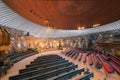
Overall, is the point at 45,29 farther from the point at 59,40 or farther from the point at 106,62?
the point at 106,62

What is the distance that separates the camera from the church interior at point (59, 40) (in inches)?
412

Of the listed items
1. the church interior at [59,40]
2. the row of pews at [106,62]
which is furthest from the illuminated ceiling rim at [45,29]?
the row of pews at [106,62]

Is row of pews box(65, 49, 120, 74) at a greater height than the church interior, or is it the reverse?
the church interior

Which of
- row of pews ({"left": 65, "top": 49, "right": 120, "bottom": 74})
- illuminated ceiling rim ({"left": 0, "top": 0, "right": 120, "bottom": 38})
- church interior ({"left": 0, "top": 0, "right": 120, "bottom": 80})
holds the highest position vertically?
illuminated ceiling rim ({"left": 0, "top": 0, "right": 120, "bottom": 38})

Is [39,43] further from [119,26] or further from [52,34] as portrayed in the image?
[119,26]

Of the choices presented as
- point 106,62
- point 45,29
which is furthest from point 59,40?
point 106,62

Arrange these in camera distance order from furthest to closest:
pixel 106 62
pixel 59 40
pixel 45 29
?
pixel 59 40 → pixel 45 29 → pixel 106 62

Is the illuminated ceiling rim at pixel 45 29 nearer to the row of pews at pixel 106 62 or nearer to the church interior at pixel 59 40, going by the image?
the church interior at pixel 59 40

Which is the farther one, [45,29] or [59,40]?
[59,40]

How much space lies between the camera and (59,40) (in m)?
44.9

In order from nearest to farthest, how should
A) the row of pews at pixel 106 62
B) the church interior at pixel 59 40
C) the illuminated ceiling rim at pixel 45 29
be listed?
1. the church interior at pixel 59 40
2. the row of pews at pixel 106 62
3. the illuminated ceiling rim at pixel 45 29

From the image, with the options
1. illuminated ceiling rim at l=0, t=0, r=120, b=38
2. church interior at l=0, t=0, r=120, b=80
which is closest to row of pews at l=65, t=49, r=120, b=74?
church interior at l=0, t=0, r=120, b=80

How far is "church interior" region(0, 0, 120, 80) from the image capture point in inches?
412

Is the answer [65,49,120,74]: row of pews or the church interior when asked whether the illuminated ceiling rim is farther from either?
[65,49,120,74]: row of pews
